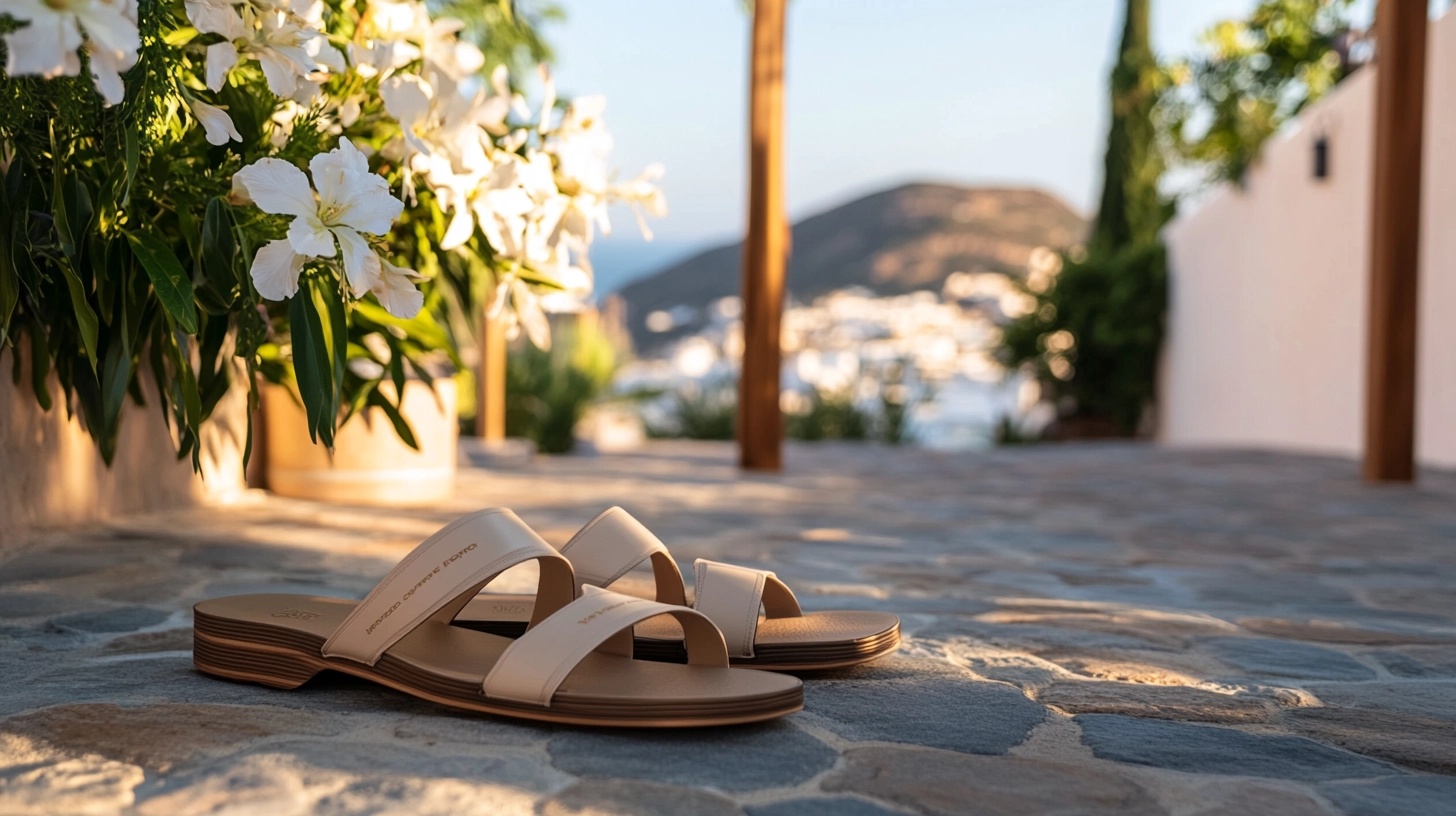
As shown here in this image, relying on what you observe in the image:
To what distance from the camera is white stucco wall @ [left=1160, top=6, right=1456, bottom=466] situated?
5367 millimetres

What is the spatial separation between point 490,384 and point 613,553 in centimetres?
512

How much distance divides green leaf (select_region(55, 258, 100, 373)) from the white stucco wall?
203 inches

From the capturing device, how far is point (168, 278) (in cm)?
139

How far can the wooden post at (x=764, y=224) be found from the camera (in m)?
4.71

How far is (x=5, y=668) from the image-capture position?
1.34m

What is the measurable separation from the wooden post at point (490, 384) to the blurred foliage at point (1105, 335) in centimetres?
522

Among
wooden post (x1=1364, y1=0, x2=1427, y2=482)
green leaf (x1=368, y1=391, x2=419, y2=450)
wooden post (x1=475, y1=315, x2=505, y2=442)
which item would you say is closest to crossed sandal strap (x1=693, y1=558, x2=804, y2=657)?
green leaf (x1=368, y1=391, x2=419, y2=450)

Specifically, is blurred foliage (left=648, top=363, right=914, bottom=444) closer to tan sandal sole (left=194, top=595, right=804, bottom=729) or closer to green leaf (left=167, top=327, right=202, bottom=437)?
green leaf (left=167, top=327, right=202, bottom=437)

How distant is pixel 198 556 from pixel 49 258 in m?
0.89

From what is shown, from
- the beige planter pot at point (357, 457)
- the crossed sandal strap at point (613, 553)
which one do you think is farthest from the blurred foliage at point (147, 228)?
the beige planter pot at point (357, 457)

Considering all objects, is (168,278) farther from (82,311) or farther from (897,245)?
(897,245)

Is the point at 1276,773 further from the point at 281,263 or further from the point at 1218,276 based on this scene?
the point at 1218,276

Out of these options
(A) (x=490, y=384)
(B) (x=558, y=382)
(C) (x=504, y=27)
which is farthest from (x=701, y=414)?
(C) (x=504, y=27)

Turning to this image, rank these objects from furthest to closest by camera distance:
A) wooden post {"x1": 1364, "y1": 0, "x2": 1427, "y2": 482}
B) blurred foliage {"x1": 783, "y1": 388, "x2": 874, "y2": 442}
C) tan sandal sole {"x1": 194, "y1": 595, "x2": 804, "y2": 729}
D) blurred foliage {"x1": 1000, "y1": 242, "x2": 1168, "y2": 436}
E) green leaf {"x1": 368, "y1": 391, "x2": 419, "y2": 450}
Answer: blurred foliage {"x1": 1000, "y1": 242, "x2": 1168, "y2": 436}, blurred foliage {"x1": 783, "y1": 388, "x2": 874, "y2": 442}, wooden post {"x1": 1364, "y1": 0, "x2": 1427, "y2": 482}, green leaf {"x1": 368, "y1": 391, "x2": 419, "y2": 450}, tan sandal sole {"x1": 194, "y1": 595, "x2": 804, "y2": 729}
